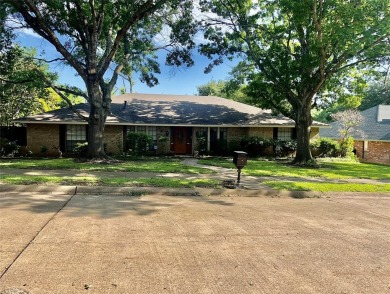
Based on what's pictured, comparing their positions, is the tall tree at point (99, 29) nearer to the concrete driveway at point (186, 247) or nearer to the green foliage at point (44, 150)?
the green foliage at point (44, 150)

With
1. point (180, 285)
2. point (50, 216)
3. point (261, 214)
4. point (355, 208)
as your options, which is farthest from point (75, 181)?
point (355, 208)

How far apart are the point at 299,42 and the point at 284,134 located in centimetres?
732

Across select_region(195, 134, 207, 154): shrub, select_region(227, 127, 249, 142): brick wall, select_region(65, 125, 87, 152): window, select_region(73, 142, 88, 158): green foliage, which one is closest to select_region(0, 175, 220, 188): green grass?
select_region(73, 142, 88, 158): green foliage

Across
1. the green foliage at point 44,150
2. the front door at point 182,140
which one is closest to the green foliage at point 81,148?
the green foliage at point 44,150

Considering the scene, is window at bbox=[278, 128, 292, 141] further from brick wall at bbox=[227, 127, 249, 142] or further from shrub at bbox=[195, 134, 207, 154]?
shrub at bbox=[195, 134, 207, 154]

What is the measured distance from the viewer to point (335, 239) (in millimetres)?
5379

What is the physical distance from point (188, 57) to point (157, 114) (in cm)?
495

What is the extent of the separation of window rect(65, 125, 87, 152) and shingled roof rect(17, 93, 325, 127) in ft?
2.55

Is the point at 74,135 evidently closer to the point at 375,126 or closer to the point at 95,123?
the point at 95,123

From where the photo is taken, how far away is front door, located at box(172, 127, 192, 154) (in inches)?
897

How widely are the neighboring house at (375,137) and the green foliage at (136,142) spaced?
65.7 feet

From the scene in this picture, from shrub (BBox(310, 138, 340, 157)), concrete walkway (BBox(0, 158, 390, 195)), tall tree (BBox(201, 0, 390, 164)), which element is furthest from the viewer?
shrub (BBox(310, 138, 340, 157))

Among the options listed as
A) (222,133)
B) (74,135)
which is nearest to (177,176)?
(74,135)

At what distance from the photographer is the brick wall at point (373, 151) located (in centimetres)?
2741
